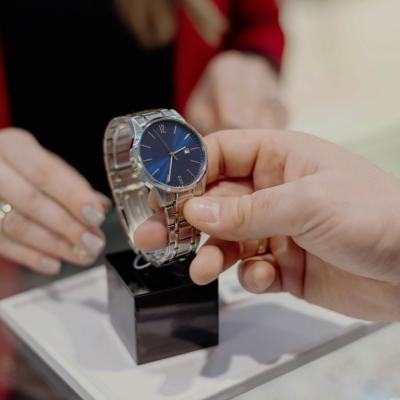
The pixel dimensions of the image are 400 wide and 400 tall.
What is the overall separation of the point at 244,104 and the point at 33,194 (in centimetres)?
50

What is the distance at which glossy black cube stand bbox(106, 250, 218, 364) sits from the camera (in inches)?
26.6

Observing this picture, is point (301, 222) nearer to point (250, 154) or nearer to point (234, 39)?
point (250, 154)

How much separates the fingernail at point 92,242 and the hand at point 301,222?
0.57 ft

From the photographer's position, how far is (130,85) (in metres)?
1.29

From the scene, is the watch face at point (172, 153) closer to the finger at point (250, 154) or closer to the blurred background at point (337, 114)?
the finger at point (250, 154)

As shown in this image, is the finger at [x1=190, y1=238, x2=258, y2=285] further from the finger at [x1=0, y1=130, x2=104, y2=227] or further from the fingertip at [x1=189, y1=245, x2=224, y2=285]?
the finger at [x1=0, y1=130, x2=104, y2=227]

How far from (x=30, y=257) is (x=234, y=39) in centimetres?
77

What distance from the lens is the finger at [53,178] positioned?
82 centimetres

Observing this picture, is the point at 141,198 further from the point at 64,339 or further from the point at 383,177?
the point at 383,177

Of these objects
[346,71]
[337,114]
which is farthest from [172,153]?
[346,71]

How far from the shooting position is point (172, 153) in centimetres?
67

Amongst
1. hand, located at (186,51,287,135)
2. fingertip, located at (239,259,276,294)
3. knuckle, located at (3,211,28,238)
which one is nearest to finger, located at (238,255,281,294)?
fingertip, located at (239,259,276,294)

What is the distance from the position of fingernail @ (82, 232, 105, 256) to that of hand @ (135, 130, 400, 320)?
6.8 inches

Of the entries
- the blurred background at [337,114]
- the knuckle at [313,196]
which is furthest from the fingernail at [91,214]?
the knuckle at [313,196]
